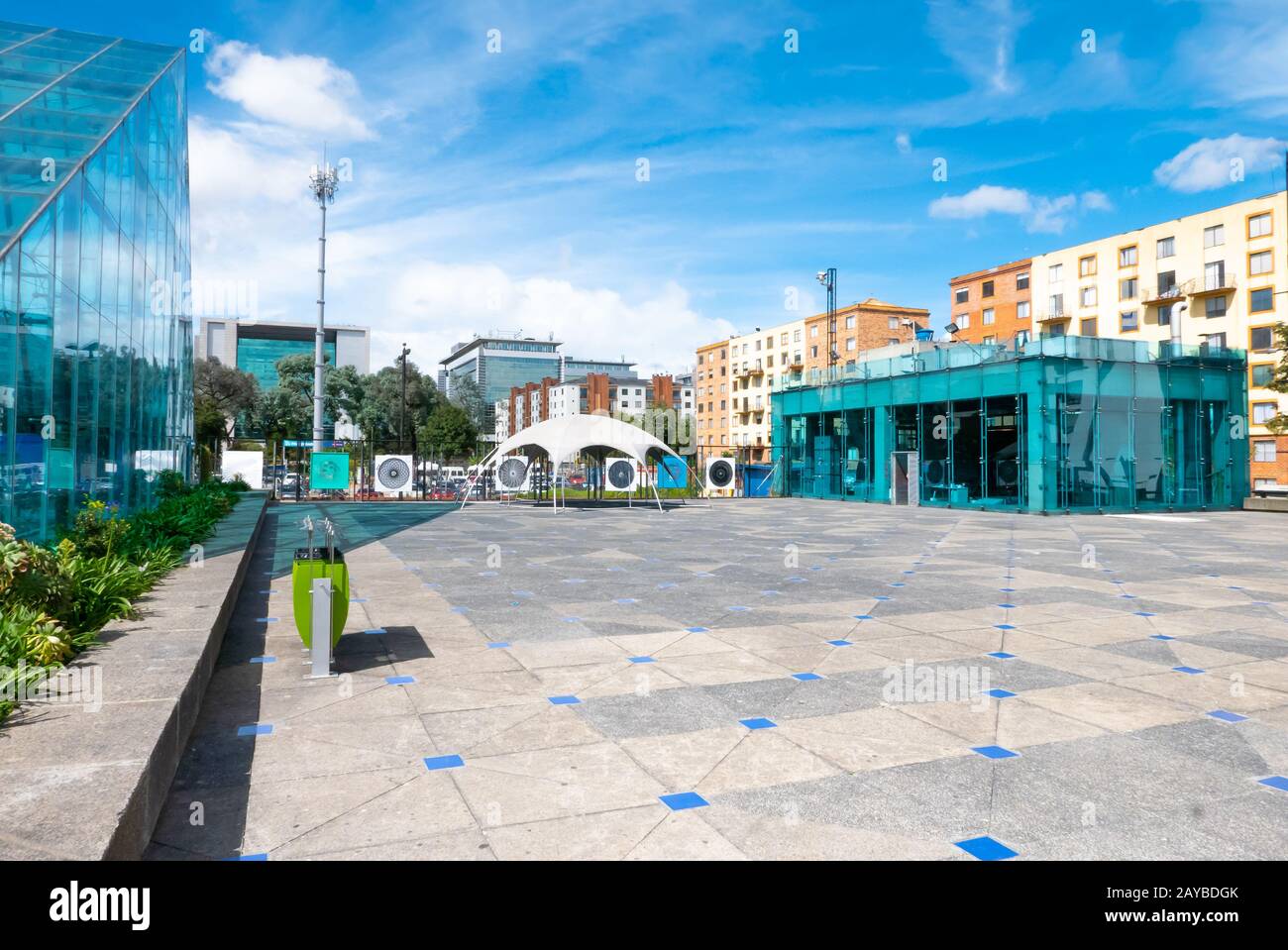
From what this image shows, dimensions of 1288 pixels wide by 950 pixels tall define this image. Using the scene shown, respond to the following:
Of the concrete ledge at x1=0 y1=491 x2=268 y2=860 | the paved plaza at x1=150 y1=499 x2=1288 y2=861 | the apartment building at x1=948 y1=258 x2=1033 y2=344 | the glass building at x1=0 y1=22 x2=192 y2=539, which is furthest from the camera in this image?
the apartment building at x1=948 y1=258 x2=1033 y2=344

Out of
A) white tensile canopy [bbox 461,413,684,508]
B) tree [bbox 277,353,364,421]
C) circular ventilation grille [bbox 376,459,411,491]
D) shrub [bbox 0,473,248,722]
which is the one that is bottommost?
shrub [bbox 0,473,248,722]

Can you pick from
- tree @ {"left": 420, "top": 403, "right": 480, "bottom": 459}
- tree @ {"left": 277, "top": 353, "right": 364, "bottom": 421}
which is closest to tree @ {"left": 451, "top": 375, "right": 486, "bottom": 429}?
tree @ {"left": 420, "top": 403, "right": 480, "bottom": 459}

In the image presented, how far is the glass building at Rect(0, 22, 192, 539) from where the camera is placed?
9.13 m

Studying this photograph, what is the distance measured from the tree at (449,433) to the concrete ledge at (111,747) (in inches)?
2824

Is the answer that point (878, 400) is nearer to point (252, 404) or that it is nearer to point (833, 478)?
point (833, 478)

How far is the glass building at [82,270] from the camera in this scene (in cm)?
913

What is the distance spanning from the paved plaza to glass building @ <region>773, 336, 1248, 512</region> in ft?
64.1

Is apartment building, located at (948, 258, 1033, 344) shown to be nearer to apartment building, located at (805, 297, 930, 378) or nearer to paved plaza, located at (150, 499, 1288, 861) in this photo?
apartment building, located at (805, 297, 930, 378)

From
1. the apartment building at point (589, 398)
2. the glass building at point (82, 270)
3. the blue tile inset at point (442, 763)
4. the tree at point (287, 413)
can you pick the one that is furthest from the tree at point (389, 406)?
the blue tile inset at point (442, 763)

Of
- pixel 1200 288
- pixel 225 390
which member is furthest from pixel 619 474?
pixel 225 390

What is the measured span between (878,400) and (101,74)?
31.6 metres

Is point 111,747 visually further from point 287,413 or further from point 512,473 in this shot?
point 287,413
